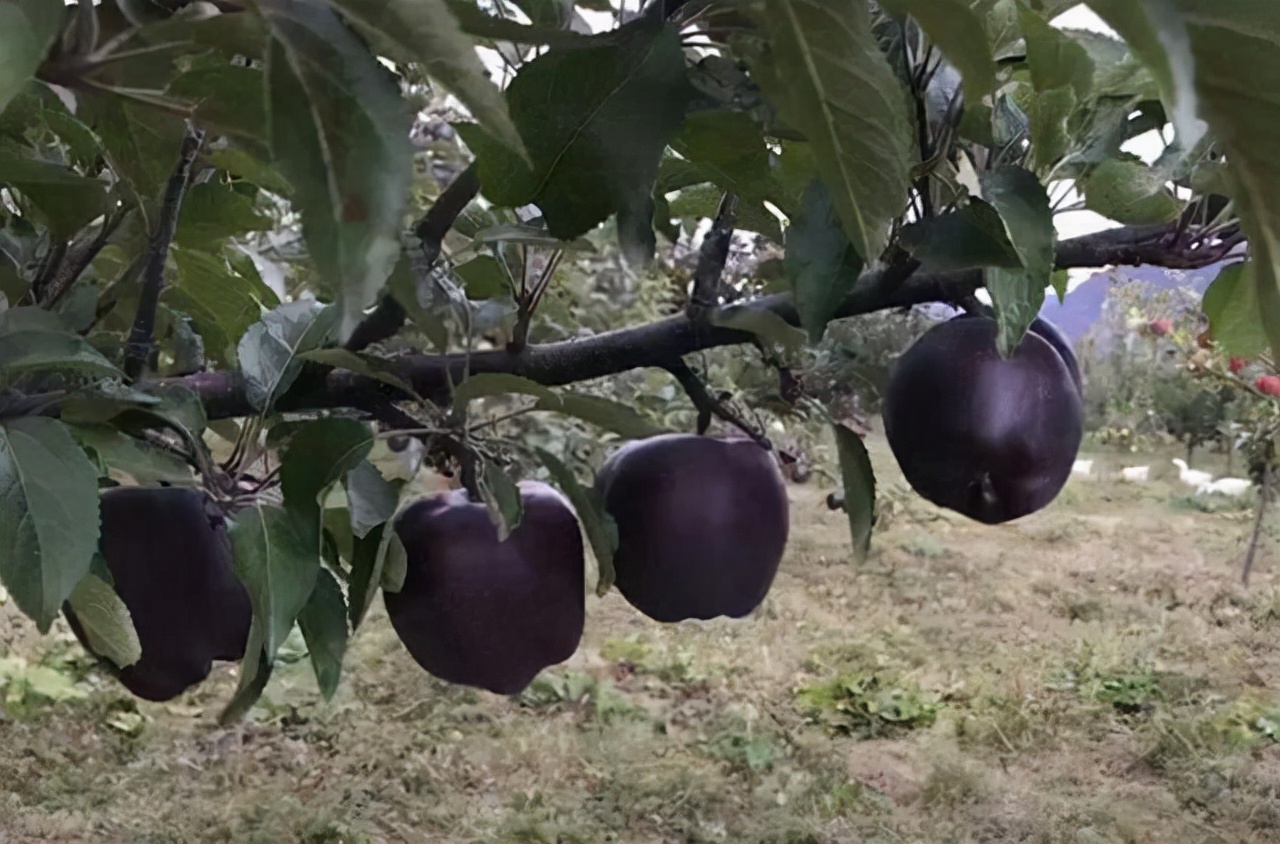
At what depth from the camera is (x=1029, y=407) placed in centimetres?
A: 33

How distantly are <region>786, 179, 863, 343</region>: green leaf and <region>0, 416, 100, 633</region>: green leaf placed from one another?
190 millimetres

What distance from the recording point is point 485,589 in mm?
352

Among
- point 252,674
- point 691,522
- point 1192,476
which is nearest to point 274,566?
point 252,674

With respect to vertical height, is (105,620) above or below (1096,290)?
below

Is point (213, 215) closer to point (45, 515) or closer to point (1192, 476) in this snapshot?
point (45, 515)

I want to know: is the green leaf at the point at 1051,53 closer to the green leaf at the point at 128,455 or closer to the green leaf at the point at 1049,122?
the green leaf at the point at 1049,122

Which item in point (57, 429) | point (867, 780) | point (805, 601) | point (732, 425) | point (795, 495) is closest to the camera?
point (57, 429)

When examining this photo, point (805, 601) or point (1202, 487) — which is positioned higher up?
point (1202, 487)

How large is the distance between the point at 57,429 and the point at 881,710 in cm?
141

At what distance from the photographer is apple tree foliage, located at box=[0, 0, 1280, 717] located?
0.16 meters

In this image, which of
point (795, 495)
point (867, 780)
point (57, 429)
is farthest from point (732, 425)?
point (795, 495)

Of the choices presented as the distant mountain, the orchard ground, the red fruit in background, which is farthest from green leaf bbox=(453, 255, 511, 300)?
the distant mountain

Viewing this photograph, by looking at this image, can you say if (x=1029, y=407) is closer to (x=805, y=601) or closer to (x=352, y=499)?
(x=352, y=499)

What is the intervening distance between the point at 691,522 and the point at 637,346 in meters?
0.07
